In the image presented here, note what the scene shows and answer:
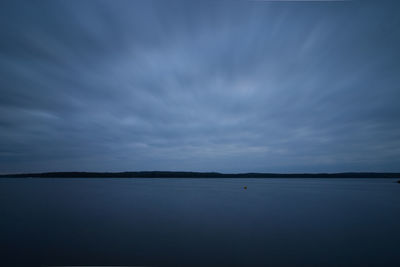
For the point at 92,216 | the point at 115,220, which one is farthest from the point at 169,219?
the point at 92,216

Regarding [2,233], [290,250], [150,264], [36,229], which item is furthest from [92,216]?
[290,250]

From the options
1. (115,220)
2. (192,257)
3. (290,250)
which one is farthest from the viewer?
(115,220)

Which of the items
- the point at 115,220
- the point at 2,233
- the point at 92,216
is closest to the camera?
the point at 2,233

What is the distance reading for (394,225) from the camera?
39.3ft

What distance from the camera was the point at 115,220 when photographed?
506 inches

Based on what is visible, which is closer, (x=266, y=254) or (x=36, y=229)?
(x=266, y=254)

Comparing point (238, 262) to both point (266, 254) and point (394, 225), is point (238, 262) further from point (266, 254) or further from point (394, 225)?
point (394, 225)

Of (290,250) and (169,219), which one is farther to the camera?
(169,219)

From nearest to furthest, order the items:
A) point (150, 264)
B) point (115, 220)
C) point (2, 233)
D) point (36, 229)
→ point (150, 264), point (2, 233), point (36, 229), point (115, 220)

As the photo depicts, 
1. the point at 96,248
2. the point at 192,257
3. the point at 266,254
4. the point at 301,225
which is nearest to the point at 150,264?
the point at 192,257

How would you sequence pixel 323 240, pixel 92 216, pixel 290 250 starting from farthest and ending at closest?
pixel 92 216 → pixel 323 240 → pixel 290 250

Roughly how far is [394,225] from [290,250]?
9393 millimetres

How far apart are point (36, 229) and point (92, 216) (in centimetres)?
357

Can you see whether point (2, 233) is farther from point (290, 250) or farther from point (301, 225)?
point (301, 225)
